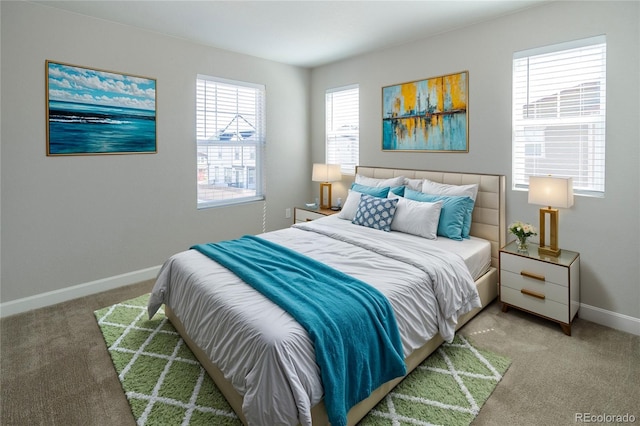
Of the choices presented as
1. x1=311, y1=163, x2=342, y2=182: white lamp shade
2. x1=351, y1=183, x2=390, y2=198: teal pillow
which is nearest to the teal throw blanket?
x1=351, y1=183, x2=390, y2=198: teal pillow

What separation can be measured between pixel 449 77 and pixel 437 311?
2434mm

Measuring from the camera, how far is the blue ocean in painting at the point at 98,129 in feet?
10.6

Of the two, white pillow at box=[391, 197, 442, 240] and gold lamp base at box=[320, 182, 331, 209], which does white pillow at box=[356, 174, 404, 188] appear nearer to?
white pillow at box=[391, 197, 442, 240]

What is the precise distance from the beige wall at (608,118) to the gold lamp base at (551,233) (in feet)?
0.74

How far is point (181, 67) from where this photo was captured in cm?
398

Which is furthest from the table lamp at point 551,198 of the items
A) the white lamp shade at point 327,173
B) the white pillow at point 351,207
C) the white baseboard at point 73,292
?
the white baseboard at point 73,292

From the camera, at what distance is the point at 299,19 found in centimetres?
335

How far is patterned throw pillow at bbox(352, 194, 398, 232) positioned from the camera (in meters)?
3.44

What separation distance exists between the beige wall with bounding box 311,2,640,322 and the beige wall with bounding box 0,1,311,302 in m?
2.37

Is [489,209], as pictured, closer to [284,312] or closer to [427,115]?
[427,115]

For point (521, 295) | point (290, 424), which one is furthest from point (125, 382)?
point (521, 295)

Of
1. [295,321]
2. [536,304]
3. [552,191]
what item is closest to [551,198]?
[552,191]

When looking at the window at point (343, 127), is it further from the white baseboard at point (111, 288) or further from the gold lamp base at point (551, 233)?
the white baseboard at point (111, 288)

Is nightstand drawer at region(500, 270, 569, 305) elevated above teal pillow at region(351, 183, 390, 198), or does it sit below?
below
